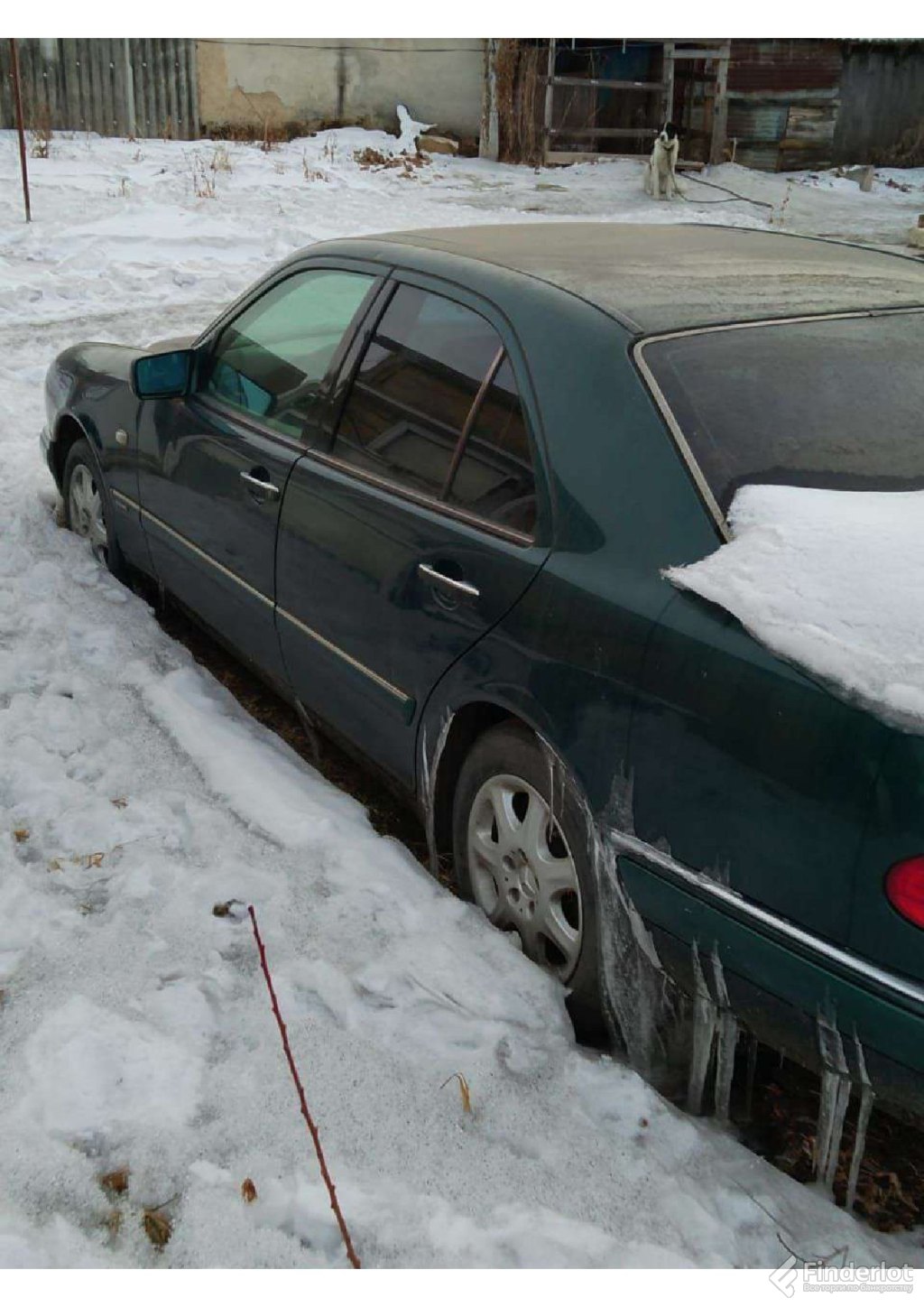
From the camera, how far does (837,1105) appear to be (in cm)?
228

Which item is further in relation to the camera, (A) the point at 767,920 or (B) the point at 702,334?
(B) the point at 702,334

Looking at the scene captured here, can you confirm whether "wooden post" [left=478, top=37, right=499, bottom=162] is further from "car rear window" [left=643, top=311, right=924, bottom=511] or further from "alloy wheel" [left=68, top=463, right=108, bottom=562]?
"car rear window" [left=643, top=311, right=924, bottom=511]

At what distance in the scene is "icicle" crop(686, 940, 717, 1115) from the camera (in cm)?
237

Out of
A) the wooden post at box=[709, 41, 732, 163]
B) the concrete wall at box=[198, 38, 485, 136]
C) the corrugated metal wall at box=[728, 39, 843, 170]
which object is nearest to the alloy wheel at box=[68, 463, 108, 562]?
the concrete wall at box=[198, 38, 485, 136]

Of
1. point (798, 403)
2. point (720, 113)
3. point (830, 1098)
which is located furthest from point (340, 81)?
point (830, 1098)

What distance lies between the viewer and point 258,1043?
2697 millimetres

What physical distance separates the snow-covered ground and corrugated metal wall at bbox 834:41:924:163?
795 inches

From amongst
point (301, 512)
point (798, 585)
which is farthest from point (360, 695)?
point (798, 585)

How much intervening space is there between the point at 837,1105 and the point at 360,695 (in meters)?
1.65

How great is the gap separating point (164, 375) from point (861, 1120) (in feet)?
10.5

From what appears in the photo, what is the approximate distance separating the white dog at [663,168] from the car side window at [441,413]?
613 inches

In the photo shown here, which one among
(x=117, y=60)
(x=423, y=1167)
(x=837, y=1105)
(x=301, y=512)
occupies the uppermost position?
(x=117, y=60)

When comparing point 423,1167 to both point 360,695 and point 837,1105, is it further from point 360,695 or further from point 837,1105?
point 360,695
